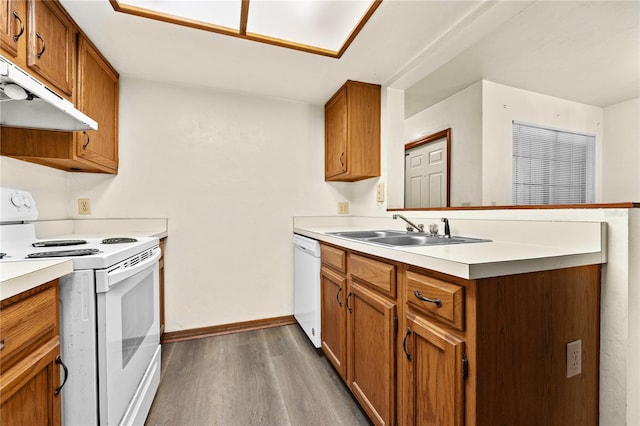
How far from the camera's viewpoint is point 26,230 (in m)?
1.35

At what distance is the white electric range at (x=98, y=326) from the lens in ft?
2.91

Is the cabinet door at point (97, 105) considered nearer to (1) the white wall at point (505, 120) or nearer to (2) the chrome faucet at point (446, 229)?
(2) the chrome faucet at point (446, 229)

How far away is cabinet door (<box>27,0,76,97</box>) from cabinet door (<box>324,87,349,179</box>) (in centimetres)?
174

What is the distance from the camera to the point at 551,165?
263cm

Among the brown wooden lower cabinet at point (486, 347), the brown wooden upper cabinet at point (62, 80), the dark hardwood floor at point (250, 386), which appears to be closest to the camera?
the brown wooden lower cabinet at point (486, 347)

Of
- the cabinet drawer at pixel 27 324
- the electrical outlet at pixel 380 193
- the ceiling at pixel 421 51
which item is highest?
the ceiling at pixel 421 51

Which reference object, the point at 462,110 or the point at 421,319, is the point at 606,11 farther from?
the point at 421,319

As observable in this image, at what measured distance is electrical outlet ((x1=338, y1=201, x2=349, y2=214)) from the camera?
2.67 m

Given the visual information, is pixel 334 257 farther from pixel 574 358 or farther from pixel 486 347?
pixel 574 358

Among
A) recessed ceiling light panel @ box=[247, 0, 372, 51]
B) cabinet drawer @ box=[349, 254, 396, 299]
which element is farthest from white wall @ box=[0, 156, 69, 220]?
cabinet drawer @ box=[349, 254, 396, 299]

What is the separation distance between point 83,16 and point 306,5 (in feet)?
3.88

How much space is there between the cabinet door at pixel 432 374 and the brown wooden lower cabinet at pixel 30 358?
1111 millimetres

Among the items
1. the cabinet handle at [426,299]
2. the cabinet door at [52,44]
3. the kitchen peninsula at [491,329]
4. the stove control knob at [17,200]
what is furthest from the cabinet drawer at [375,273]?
the cabinet door at [52,44]

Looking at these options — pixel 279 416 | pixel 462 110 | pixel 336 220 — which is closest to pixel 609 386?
pixel 279 416
